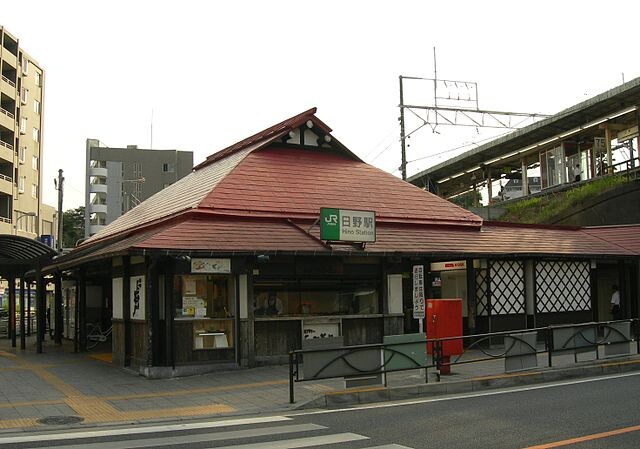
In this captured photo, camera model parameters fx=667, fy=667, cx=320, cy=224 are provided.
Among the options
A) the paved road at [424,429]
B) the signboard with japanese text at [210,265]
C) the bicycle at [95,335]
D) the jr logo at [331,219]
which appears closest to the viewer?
the paved road at [424,429]

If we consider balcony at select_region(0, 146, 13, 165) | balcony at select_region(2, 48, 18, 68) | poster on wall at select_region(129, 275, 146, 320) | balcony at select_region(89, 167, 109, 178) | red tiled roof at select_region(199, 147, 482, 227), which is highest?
balcony at select_region(2, 48, 18, 68)

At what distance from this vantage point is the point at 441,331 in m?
14.7

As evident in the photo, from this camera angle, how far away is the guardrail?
12219 mm

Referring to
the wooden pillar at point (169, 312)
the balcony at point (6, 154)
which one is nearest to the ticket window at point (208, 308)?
the wooden pillar at point (169, 312)

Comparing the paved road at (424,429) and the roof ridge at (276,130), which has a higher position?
the roof ridge at (276,130)

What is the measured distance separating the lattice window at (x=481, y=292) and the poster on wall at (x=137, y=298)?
10098 millimetres

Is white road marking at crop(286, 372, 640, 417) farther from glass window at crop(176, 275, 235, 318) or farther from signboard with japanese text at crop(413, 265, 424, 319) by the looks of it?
glass window at crop(176, 275, 235, 318)

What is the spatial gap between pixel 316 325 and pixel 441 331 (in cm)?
420

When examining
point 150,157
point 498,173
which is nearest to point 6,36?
point 150,157

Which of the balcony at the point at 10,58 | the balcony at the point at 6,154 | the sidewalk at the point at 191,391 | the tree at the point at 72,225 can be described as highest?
the balcony at the point at 10,58

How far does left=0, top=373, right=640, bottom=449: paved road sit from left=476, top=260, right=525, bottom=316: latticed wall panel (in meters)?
8.78

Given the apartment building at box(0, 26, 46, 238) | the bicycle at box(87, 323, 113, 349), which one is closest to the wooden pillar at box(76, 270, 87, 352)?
the bicycle at box(87, 323, 113, 349)

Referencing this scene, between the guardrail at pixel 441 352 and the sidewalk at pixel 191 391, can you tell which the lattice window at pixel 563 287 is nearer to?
the guardrail at pixel 441 352

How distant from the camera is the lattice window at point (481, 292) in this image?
20.5 m
